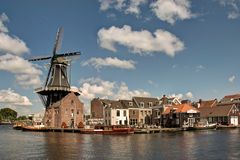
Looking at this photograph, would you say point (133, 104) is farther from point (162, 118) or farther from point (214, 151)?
point (214, 151)

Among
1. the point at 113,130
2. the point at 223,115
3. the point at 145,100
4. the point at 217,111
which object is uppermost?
the point at 145,100

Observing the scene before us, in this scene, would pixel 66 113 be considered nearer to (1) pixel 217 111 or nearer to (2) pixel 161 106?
(2) pixel 161 106

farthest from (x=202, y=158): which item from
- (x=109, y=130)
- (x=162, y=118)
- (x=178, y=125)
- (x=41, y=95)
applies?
(x=41, y=95)

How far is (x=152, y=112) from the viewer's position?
100125 mm

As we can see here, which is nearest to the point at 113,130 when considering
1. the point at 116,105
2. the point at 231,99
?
the point at 116,105

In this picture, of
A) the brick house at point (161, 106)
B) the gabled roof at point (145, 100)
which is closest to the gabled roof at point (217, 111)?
the brick house at point (161, 106)

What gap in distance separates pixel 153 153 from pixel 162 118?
58211 mm

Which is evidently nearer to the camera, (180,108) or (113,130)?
(113,130)

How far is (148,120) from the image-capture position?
100 metres

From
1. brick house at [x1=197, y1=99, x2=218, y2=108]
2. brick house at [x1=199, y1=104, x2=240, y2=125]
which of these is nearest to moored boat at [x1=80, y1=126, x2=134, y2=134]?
brick house at [x1=199, y1=104, x2=240, y2=125]

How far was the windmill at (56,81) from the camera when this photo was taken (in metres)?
89.6

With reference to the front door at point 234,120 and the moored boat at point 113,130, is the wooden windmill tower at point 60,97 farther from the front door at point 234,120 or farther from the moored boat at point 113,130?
the front door at point 234,120

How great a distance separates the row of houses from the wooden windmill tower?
7878 mm

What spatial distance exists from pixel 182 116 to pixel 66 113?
28.9 m
